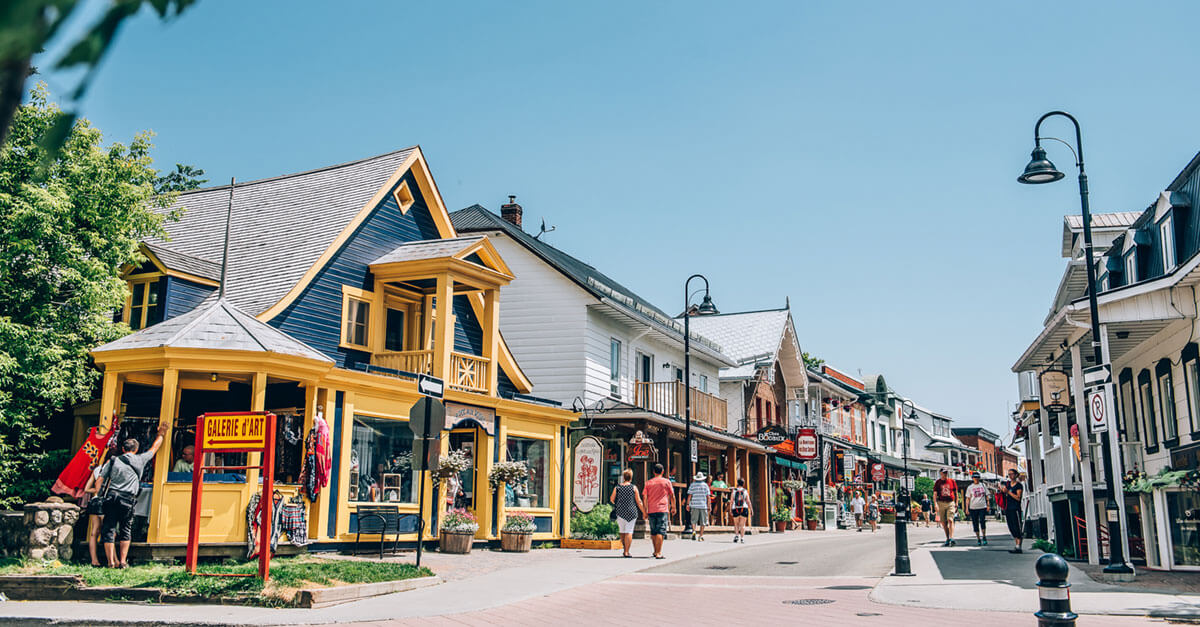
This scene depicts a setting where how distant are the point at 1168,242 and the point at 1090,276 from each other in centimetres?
399

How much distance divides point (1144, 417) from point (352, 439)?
1470 centimetres

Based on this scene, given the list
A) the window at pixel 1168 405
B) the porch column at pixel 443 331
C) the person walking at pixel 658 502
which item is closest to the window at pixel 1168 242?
the window at pixel 1168 405

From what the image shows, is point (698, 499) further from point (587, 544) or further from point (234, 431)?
point (234, 431)

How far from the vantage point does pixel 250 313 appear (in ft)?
57.8

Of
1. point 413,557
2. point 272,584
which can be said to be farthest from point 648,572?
point 272,584

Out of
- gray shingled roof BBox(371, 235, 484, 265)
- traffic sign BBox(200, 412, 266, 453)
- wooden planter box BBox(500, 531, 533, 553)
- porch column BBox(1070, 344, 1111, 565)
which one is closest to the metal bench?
wooden planter box BBox(500, 531, 533, 553)

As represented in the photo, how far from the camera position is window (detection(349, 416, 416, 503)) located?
17375 mm

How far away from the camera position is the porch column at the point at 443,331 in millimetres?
19406

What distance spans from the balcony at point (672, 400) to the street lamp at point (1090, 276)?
13.9 metres

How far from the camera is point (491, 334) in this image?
21.0 meters

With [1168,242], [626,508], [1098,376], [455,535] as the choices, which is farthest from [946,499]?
[455,535]

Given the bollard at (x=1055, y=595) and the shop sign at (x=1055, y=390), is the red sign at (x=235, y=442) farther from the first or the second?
the shop sign at (x=1055, y=390)

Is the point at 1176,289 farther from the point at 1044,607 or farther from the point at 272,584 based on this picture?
the point at 272,584

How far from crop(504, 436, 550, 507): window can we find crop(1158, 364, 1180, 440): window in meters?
12.4
